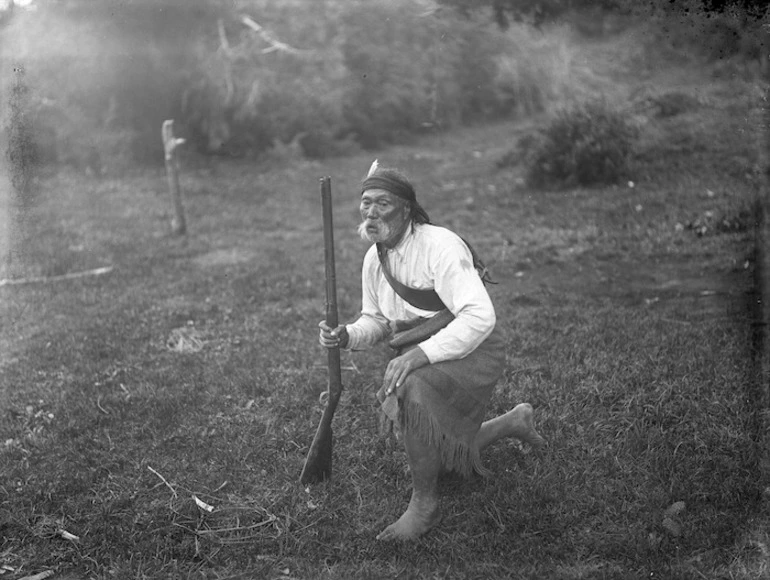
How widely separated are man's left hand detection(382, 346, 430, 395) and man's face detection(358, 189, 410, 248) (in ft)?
2.01

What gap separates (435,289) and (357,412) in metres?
1.74

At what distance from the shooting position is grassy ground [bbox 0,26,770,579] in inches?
147

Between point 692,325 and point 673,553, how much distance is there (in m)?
3.05

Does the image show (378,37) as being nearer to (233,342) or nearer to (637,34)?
(637,34)

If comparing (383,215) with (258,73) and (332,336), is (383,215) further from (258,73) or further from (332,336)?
(258,73)

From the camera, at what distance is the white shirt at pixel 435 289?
3.54 metres

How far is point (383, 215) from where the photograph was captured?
3777 mm

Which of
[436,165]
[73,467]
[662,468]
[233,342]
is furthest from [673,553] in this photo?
[436,165]

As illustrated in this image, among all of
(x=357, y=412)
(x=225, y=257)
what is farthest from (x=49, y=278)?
(x=357, y=412)

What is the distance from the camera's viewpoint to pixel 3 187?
13.8m

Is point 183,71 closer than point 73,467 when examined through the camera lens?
No

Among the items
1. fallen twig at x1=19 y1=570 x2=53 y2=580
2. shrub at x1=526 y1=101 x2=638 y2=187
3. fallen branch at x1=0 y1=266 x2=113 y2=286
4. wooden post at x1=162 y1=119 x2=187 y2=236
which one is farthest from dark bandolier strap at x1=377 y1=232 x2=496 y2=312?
shrub at x1=526 y1=101 x2=638 y2=187

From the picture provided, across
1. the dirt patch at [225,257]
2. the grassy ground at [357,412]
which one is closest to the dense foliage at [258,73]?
the dirt patch at [225,257]

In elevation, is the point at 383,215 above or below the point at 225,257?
above
